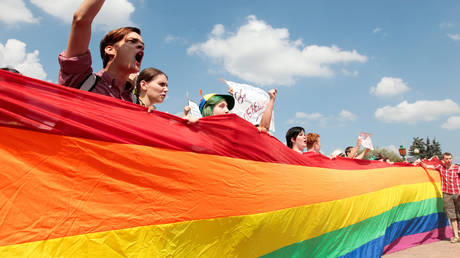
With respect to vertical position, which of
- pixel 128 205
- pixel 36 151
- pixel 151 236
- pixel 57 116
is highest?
pixel 57 116

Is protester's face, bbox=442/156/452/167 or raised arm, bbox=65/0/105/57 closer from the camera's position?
raised arm, bbox=65/0/105/57

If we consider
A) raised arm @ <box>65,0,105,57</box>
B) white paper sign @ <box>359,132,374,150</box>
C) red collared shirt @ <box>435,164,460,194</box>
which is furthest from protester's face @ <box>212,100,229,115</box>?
red collared shirt @ <box>435,164,460,194</box>

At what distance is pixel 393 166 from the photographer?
5.91 m

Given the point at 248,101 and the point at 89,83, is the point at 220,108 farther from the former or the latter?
the point at 248,101

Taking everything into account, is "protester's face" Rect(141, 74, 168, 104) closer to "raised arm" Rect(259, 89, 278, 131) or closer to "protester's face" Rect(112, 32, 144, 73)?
"protester's face" Rect(112, 32, 144, 73)

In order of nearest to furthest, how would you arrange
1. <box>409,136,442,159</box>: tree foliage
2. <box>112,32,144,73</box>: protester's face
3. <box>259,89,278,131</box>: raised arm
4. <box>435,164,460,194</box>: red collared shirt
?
<box>112,32,144,73</box>: protester's face → <box>259,89,278,131</box>: raised arm → <box>435,164,460,194</box>: red collared shirt → <box>409,136,442,159</box>: tree foliage

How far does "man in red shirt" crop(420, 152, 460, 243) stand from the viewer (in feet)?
22.0

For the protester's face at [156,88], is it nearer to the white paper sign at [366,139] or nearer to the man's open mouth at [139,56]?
the man's open mouth at [139,56]

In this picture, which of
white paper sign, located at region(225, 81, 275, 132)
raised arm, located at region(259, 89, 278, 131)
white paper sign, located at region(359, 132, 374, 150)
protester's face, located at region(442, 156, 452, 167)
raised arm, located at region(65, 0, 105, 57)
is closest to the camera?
raised arm, located at region(65, 0, 105, 57)

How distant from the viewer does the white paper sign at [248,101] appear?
4.80 m

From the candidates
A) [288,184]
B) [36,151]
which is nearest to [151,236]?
[36,151]

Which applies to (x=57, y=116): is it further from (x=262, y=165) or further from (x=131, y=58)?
(x=262, y=165)

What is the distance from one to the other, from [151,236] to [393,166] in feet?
17.9

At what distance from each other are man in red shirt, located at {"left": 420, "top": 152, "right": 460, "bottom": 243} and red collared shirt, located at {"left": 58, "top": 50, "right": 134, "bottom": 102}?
7000 millimetres
